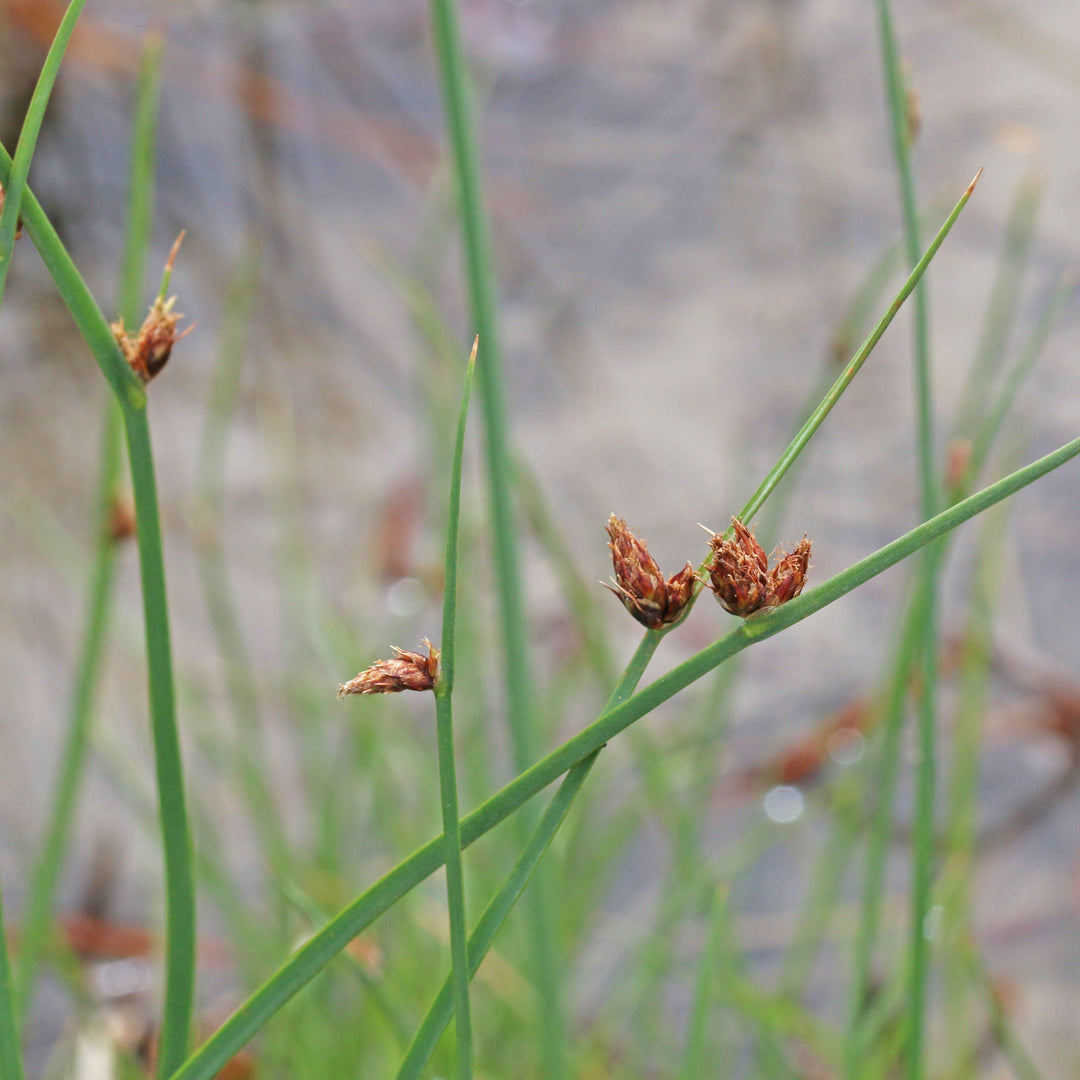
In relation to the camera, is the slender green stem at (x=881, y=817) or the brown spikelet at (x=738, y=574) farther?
the slender green stem at (x=881, y=817)

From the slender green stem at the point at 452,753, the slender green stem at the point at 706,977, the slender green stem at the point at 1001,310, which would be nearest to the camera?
the slender green stem at the point at 452,753

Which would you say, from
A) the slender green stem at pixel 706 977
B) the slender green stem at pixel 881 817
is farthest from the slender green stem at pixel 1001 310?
the slender green stem at pixel 706 977

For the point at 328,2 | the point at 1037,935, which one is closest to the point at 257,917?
the point at 1037,935

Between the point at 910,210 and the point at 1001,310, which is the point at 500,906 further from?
the point at 1001,310

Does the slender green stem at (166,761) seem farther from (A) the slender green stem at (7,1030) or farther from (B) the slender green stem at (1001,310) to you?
(B) the slender green stem at (1001,310)

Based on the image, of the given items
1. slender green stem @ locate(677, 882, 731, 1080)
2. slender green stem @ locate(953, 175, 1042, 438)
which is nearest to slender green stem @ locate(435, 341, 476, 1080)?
slender green stem @ locate(677, 882, 731, 1080)

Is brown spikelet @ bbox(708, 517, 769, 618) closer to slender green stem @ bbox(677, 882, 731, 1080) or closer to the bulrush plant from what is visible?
the bulrush plant

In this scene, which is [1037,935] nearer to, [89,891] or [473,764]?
[473,764]

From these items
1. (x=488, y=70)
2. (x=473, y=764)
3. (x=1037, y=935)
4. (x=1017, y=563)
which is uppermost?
(x=488, y=70)

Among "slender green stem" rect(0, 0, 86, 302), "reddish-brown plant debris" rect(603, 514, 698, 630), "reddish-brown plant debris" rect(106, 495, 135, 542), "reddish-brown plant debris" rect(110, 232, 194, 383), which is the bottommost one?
"reddish-brown plant debris" rect(603, 514, 698, 630)
